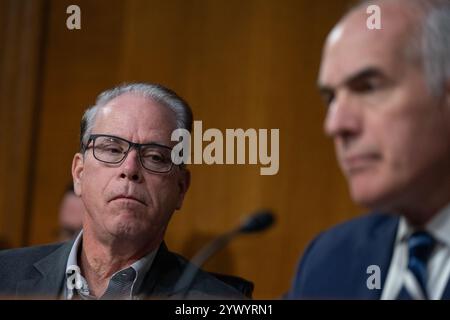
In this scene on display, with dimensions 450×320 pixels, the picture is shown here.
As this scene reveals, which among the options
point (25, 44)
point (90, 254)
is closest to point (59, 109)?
point (25, 44)

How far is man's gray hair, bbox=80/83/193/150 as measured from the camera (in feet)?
4.23

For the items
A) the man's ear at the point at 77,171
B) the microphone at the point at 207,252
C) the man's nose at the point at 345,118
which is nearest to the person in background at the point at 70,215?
the man's ear at the point at 77,171

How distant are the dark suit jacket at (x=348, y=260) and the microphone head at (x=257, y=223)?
12cm

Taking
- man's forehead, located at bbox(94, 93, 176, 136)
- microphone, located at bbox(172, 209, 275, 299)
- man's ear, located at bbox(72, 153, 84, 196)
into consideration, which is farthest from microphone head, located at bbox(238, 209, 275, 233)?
man's ear, located at bbox(72, 153, 84, 196)

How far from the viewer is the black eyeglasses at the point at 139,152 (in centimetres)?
126

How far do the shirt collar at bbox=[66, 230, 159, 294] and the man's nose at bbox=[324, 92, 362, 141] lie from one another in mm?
411

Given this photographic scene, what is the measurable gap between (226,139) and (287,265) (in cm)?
27

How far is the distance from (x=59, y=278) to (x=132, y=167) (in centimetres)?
24

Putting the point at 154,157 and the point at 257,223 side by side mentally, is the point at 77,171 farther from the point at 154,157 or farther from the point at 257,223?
the point at 257,223

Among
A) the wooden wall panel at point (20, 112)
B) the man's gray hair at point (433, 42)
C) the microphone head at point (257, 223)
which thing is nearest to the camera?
the man's gray hair at point (433, 42)

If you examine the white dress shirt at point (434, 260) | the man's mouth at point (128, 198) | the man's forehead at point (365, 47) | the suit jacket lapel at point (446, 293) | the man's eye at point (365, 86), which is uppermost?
the man's forehead at point (365, 47)

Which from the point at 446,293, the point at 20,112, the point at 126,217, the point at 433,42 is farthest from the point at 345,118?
the point at 20,112

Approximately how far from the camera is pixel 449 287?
1.10m

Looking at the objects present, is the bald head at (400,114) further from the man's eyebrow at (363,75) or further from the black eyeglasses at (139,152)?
the black eyeglasses at (139,152)
